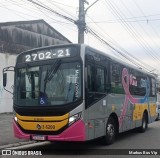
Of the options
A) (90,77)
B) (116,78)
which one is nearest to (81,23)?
(116,78)

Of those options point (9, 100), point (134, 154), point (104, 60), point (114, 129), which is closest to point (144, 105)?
point (114, 129)

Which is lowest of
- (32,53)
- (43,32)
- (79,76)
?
(79,76)

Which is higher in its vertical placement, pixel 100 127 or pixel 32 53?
pixel 32 53

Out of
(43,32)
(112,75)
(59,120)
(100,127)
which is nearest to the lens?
(59,120)

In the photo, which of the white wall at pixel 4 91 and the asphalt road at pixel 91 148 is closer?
the asphalt road at pixel 91 148

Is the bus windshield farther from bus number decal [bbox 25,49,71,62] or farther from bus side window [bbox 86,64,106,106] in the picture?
bus side window [bbox 86,64,106,106]

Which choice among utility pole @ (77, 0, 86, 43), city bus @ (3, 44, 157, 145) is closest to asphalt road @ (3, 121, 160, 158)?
city bus @ (3, 44, 157, 145)

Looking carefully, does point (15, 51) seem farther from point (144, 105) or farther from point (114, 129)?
point (114, 129)

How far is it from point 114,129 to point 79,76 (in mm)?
3441

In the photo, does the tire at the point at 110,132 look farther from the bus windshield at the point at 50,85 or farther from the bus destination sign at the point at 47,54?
the bus destination sign at the point at 47,54

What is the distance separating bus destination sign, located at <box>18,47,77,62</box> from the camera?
10828 mm

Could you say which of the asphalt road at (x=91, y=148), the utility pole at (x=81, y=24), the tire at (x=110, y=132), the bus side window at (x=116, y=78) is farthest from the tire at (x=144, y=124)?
the utility pole at (x=81, y=24)

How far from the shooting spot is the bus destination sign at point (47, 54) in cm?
1083

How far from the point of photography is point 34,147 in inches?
477
